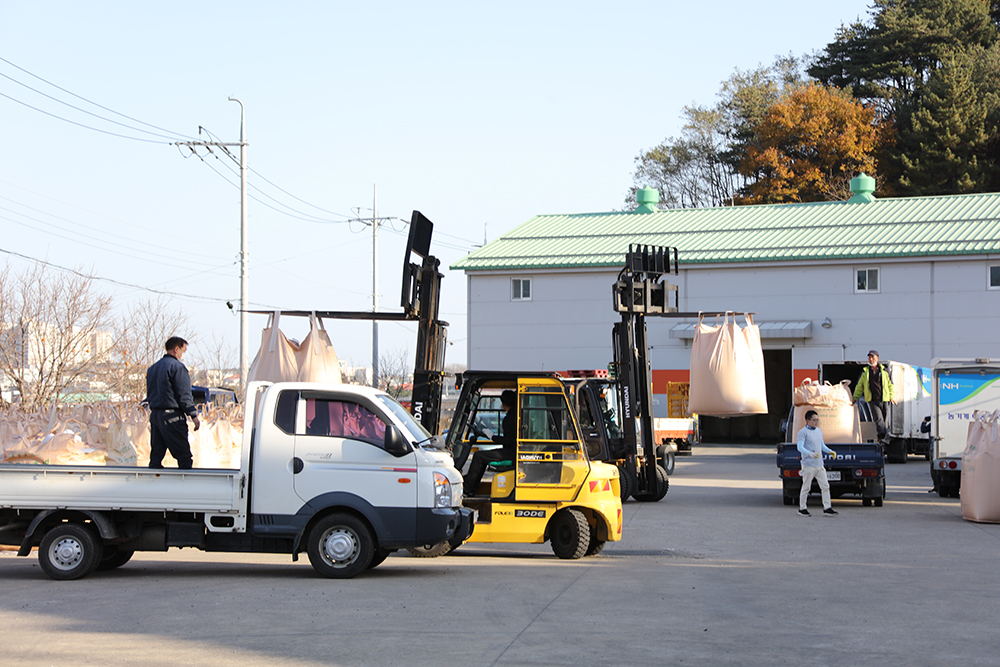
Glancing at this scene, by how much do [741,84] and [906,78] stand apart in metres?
10.3

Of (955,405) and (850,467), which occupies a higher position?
(955,405)

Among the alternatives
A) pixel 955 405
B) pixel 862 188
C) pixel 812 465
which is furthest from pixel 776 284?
pixel 812 465

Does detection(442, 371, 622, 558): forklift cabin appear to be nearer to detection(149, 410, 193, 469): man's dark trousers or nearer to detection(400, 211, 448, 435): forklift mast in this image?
detection(400, 211, 448, 435): forklift mast

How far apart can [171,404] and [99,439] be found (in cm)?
484

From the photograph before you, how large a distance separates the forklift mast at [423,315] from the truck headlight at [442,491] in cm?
225

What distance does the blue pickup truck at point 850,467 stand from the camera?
18281 mm

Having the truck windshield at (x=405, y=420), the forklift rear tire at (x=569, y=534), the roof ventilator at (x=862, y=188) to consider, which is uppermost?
the roof ventilator at (x=862, y=188)

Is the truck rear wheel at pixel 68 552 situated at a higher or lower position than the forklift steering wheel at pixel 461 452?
lower

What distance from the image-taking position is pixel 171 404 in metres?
11.1

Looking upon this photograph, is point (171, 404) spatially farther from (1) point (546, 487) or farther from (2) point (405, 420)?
(1) point (546, 487)

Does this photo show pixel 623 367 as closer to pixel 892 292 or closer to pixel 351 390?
pixel 351 390

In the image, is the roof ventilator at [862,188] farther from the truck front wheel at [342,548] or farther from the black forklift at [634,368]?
the truck front wheel at [342,548]

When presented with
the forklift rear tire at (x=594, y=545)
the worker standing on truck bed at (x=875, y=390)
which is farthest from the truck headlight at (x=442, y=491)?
the worker standing on truck bed at (x=875, y=390)

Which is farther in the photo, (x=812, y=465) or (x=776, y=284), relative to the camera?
(x=776, y=284)
